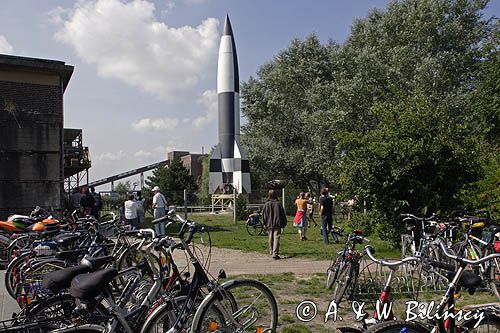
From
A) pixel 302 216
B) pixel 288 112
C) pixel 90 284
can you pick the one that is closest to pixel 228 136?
pixel 288 112

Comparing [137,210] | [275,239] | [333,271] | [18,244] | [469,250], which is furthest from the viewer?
[137,210]

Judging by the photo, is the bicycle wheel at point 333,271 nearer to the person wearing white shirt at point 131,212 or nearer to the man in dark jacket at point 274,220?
the man in dark jacket at point 274,220

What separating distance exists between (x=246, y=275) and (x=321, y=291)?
2043 millimetres

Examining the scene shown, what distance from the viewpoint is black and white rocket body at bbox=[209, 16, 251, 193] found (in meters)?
33.5

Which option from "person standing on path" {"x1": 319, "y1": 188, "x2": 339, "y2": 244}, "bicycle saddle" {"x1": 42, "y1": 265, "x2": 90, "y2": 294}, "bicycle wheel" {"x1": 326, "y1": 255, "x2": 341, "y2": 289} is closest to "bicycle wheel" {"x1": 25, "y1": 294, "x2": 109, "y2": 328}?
"bicycle saddle" {"x1": 42, "y1": 265, "x2": 90, "y2": 294}

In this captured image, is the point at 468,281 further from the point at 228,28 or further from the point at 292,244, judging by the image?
the point at 228,28

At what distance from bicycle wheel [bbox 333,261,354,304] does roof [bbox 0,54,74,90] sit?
15.3 m

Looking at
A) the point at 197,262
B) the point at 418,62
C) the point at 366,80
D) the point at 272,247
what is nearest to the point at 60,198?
the point at 272,247

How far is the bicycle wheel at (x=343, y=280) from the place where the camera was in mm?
6703

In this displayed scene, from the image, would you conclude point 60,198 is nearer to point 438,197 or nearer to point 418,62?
point 438,197

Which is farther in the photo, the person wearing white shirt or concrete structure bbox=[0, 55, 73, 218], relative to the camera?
concrete structure bbox=[0, 55, 73, 218]

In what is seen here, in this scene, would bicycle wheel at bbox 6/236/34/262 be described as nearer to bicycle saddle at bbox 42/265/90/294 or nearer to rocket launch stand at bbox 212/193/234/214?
bicycle saddle at bbox 42/265/90/294

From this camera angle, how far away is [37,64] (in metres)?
18.1

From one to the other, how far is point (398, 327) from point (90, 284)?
2.23 metres
